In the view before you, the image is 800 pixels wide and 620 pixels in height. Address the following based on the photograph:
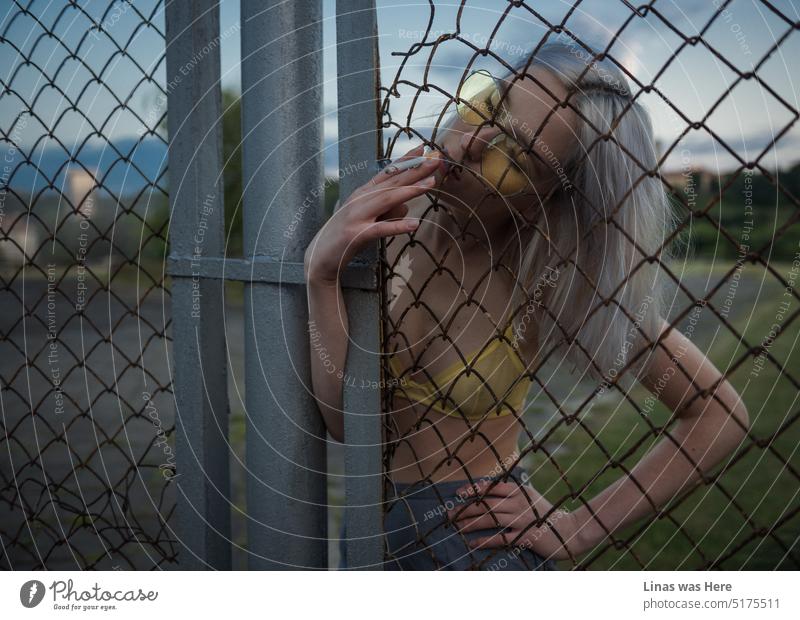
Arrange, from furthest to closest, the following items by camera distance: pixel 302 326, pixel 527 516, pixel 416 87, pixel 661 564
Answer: pixel 661 564 → pixel 527 516 → pixel 302 326 → pixel 416 87

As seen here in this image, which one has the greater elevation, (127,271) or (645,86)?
(127,271)

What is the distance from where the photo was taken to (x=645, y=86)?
2.81ft

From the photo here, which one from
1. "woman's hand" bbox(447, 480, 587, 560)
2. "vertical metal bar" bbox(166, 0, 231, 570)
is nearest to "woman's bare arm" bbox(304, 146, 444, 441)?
"vertical metal bar" bbox(166, 0, 231, 570)

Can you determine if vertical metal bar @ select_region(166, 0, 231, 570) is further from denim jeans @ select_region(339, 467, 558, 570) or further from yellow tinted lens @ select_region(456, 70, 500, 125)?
yellow tinted lens @ select_region(456, 70, 500, 125)

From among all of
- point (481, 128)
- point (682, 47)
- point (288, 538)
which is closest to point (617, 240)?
point (481, 128)

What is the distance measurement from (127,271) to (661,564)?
9.93 m

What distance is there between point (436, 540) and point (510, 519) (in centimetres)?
15

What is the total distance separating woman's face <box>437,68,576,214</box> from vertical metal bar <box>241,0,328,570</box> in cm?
21

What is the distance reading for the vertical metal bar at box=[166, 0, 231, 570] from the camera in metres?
1.16

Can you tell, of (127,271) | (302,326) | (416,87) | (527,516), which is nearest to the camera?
(416,87)

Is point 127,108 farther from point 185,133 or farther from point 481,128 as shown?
point 481,128

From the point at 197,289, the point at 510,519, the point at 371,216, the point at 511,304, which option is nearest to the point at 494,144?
the point at 371,216

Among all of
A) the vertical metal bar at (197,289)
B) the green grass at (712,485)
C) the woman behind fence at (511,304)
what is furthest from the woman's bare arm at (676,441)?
the vertical metal bar at (197,289)
